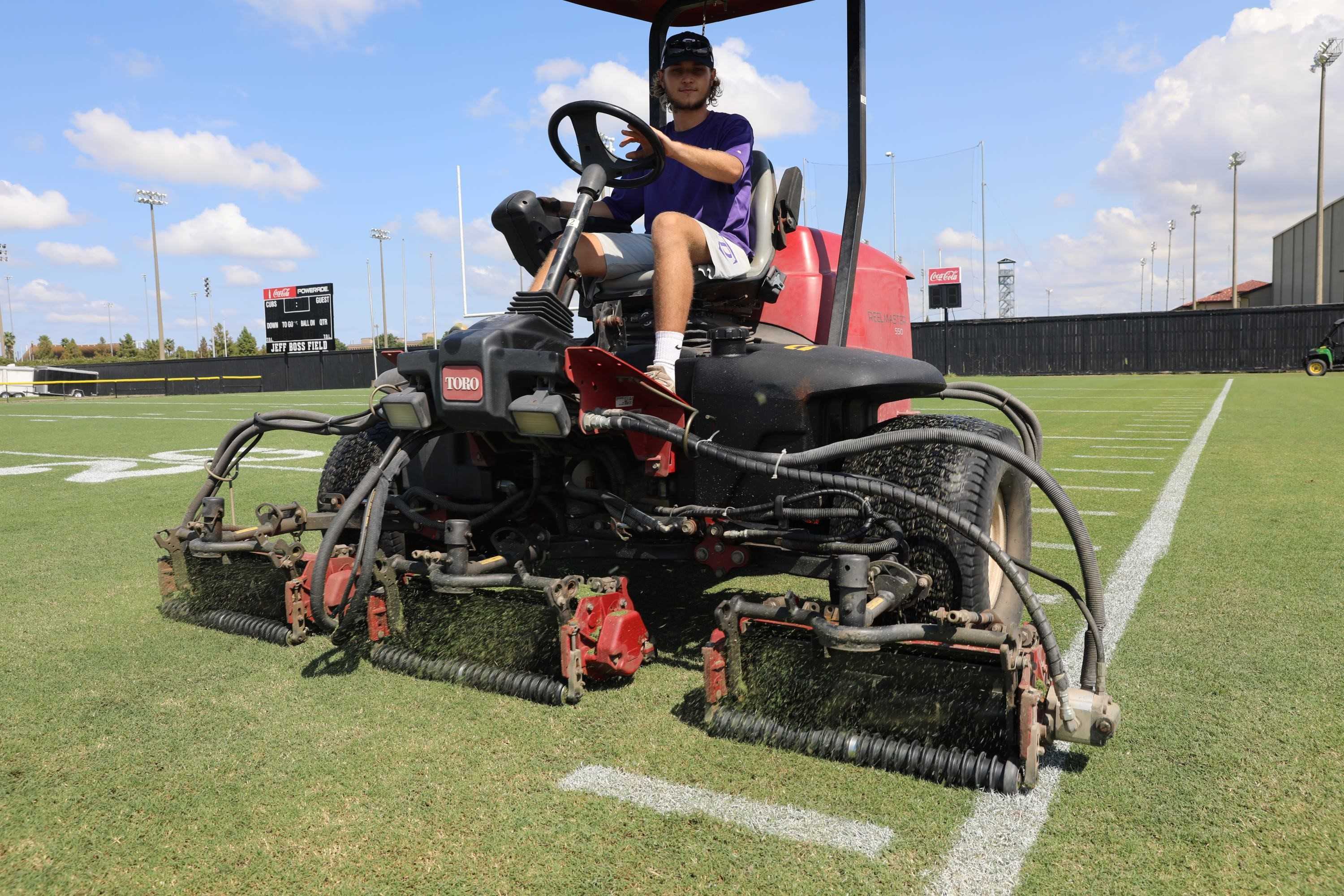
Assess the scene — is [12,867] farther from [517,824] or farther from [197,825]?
[517,824]

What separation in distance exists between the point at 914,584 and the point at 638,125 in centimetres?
173

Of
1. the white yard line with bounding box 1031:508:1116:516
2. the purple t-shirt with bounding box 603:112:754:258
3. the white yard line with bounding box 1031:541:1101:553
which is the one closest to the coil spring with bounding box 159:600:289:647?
the purple t-shirt with bounding box 603:112:754:258

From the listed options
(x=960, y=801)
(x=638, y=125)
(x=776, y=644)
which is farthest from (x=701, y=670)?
(x=638, y=125)

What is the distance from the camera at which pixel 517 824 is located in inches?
86.0

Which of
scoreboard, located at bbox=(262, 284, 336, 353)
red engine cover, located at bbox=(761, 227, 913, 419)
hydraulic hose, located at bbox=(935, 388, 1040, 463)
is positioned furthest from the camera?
scoreboard, located at bbox=(262, 284, 336, 353)

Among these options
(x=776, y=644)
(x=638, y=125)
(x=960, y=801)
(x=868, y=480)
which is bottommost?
(x=960, y=801)

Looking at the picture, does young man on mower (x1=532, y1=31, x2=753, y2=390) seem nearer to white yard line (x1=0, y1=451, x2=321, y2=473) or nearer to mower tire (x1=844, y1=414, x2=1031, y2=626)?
mower tire (x1=844, y1=414, x2=1031, y2=626)

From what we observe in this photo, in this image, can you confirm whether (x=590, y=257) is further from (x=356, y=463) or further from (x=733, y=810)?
(x=733, y=810)

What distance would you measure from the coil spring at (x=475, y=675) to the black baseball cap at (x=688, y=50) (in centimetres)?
230

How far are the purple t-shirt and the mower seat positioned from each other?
3 cm

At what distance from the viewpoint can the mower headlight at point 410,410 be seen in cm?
303

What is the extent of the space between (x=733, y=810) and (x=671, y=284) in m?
1.62

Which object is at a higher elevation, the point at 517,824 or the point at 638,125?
the point at 638,125

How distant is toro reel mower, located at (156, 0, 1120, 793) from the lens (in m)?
2.47
